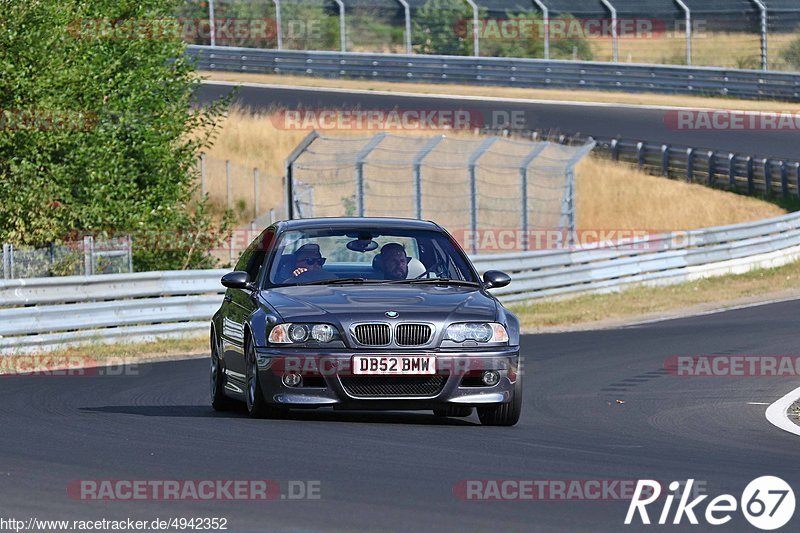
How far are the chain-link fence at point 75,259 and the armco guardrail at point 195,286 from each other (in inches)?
24.7

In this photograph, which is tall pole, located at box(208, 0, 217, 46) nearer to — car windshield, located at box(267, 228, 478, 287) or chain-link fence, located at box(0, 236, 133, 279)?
chain-link fence, located at box(0, 236, 133, 279)

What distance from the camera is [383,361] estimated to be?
33.0ft

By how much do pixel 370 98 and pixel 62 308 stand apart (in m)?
29.0

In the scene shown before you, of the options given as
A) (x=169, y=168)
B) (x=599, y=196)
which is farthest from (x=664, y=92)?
(x=169, y=168)

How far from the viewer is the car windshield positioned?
11086 mm

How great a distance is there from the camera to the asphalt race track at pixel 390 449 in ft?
22.5

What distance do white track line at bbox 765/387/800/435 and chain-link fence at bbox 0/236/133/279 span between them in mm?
9746

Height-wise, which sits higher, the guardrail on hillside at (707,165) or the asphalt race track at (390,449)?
the asphalt race track at (390,449)

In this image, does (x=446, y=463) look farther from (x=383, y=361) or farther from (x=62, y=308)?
(x=62, y=308)

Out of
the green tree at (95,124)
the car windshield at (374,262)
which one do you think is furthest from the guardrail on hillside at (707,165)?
the car windshield at (374,262)
